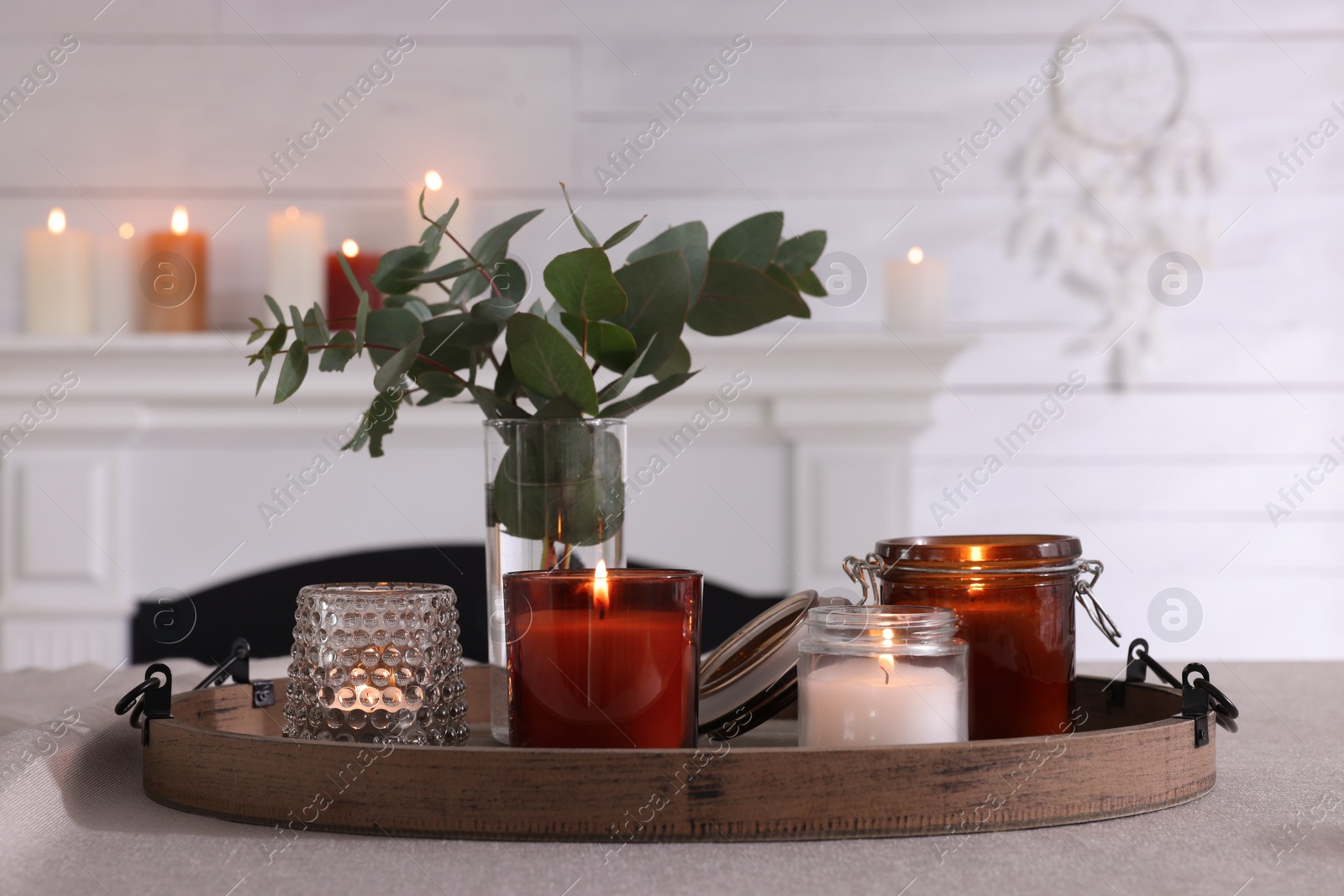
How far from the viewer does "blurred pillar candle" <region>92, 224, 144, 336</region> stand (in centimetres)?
172

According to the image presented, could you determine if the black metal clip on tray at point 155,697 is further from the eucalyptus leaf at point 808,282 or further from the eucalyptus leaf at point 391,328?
the eucalyptus leaf at point 808,282

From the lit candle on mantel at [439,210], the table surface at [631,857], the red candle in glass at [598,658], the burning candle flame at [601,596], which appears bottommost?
the table surface at [631,857]

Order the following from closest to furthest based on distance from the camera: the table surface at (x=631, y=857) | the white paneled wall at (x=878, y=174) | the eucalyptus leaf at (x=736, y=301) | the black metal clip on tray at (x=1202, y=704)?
the table surface at (x=631, y=857) → the black metal clip on tray at (x=1202, y=704) → the eucalyptus leaf at (x=736, y=301) → the white paneled wall at (x=878, y=174)

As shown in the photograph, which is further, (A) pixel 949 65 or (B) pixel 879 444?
(A) pixel 949 65

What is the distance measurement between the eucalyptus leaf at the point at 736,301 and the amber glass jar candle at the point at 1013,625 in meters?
0.14

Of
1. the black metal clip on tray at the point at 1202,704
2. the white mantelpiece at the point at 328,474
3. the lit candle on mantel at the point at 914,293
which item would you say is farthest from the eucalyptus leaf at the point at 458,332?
the lit candle on mantel at the point at 914,293

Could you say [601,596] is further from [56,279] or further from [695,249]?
[56,279]

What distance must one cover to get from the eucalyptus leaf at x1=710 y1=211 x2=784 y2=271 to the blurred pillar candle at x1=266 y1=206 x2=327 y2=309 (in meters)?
1.18

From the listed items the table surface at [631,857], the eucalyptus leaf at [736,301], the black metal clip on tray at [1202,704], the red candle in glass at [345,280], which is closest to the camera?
the table surface at [631,857]

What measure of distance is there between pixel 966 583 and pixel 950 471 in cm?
134

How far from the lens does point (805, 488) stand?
171cm

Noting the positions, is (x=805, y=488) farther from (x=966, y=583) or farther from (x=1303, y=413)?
(x=966, y=583)

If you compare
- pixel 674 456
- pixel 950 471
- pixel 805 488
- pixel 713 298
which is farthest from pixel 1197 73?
pixel 713 298

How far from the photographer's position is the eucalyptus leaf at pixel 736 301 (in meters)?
0.57
